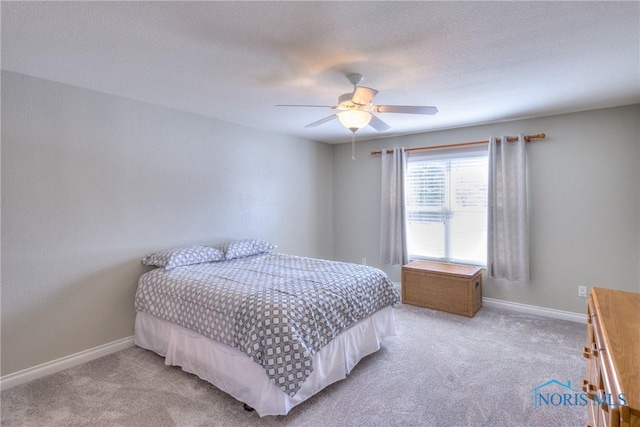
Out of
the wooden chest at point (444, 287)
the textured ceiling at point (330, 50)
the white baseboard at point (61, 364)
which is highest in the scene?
the textured ceiling at point (330, 50)

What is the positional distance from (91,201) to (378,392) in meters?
2.76

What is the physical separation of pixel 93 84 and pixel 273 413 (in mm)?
2820

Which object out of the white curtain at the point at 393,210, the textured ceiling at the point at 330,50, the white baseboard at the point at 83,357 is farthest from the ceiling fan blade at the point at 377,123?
the white baseboard at the point at 83,357

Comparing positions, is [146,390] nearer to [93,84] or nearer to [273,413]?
[273,413]

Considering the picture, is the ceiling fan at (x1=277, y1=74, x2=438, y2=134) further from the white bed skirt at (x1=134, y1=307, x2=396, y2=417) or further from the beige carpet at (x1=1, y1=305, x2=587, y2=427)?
the beige carpet at (x1=1, y1=305, x2=587, y2=427)

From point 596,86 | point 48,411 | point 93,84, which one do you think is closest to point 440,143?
point 596,86

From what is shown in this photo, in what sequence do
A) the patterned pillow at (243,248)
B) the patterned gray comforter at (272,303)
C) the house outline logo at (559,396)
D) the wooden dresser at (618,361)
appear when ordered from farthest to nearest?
the patterned pillow at (243,248), the house outline logo at (559,396), the patterned gray comforter at (272,303), the wooden dresser at (618,361)

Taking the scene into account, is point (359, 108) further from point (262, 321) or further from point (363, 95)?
point (262, 321)

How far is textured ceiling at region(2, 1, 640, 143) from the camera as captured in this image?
1.59 meters

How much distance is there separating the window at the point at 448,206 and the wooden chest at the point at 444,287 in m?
0.29

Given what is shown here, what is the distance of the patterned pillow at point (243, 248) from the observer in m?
3.33

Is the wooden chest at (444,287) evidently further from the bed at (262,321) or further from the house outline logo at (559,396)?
the house outline logo at (559,396)

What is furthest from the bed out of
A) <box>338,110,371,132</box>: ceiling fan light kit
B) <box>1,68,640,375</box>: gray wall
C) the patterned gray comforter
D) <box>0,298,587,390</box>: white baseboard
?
<box>338,110,371,132</box>: ceiling fan light kit

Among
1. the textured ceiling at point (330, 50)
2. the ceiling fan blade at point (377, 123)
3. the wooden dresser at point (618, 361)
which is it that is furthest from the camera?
the ceiling fan blade at point (377, 123)
